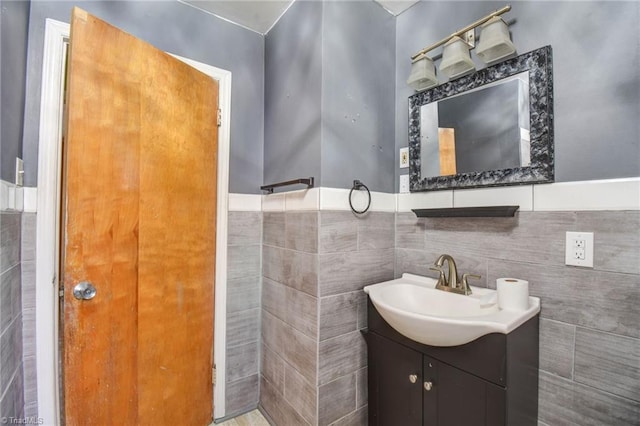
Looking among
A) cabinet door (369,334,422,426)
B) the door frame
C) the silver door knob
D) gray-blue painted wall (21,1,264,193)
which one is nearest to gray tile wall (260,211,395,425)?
cabinet door (369,334,422,426)

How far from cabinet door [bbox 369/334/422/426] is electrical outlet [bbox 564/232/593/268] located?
69 centimetres

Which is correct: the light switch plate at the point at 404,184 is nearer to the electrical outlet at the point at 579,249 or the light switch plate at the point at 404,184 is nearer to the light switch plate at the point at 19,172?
the electrical outlet at the point at 579,249

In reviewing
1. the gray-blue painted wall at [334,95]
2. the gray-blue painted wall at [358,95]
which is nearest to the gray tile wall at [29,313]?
the gray-blue painted wall at [334,95]

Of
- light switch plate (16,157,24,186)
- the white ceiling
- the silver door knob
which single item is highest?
the white ceiling

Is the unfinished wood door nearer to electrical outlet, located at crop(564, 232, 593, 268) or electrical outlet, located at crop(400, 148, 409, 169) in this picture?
electrical outlet, located at crop(400, 148, 409, 169)

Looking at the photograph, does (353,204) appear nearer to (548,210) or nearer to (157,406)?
(548,210)

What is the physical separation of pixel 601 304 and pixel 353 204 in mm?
1017

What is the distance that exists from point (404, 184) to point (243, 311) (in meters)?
1.29

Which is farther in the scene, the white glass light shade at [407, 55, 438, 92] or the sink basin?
the white glass light shade at [407, 55, 438, 92]

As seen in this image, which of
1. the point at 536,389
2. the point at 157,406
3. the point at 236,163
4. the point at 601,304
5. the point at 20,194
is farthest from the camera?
the point at 236,163

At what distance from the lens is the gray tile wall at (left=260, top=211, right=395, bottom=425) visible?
1330mm

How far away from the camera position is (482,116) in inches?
51.3

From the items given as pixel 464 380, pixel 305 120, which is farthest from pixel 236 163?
pixel 464 380

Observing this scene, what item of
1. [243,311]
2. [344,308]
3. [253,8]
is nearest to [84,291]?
[243,311]
